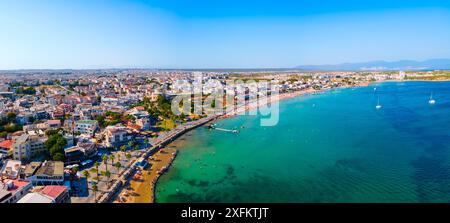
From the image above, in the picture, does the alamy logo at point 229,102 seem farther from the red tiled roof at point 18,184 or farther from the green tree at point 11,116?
the red tiled roof at point 18,184

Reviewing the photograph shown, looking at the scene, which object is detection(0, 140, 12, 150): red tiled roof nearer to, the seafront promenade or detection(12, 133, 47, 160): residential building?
detection(12, 133, 47, 160): residential building

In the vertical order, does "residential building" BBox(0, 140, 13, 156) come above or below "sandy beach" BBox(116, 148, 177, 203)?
above

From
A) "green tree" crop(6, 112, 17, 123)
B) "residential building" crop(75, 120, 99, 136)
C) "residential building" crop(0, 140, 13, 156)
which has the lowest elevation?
"residential building" crop(0, 140, 13, 156)

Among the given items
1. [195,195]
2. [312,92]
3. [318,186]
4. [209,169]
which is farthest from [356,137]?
[312,92]

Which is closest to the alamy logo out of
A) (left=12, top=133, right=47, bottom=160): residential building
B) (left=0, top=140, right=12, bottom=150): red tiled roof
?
(left=12, top=133, right=47, bottom=160): residential building

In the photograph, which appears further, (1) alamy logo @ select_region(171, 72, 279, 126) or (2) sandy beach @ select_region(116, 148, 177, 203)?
(1) alamy logo @ select_region(171, 72, 279, 126)

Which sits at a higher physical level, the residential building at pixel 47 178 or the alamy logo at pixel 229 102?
the alamy logo at pixel 229 102

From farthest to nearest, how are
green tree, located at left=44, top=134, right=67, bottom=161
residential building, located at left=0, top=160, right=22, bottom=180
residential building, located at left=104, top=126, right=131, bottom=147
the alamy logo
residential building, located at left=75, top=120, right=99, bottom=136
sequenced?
the alamy logo < residential building, located at left=75, top=120, right=99, bottom=136 < residential building, located at left=104, top=126, right=131, bottom=147 < green tree, located at left=44, top=134, right=67, bottom=161 < residential building, located at left=0, top=160, right=22, bottom=180

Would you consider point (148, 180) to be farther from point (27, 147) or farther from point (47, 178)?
point (27, 147)

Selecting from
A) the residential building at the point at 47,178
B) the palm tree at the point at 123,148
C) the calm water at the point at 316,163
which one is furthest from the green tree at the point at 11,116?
the calm water at the point at 316,163
